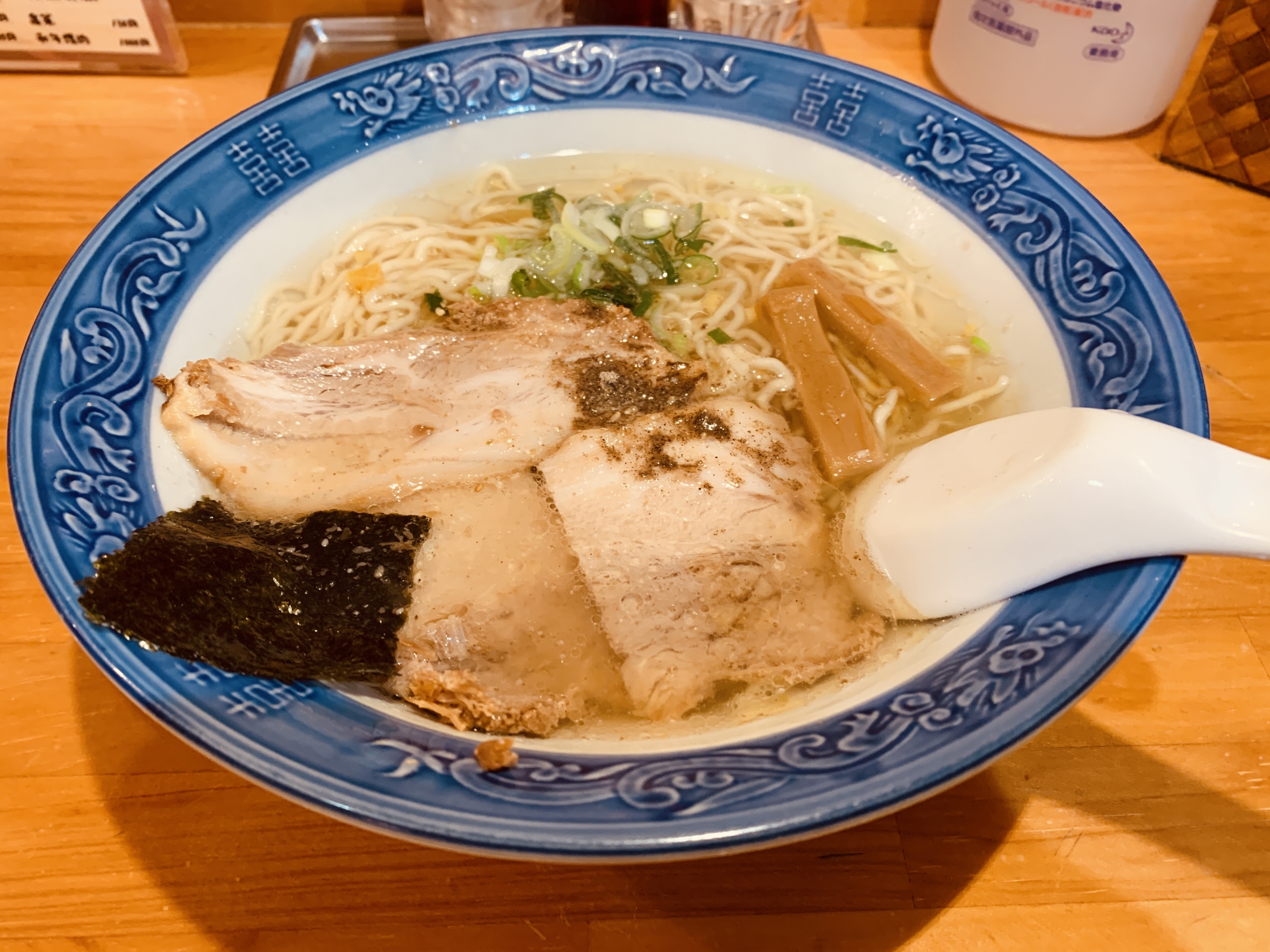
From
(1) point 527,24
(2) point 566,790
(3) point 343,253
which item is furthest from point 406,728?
(1) point 527,24

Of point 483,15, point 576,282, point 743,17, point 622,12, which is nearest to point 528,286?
point 576,282

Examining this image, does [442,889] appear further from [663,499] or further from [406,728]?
[663,499]

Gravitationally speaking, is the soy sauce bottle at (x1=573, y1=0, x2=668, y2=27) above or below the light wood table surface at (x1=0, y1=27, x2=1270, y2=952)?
above

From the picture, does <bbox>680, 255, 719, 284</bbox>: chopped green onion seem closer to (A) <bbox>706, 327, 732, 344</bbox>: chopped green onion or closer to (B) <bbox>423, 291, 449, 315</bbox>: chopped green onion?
(A) <bbox>706, 327, 732, 344</bbox>: chopped green onion

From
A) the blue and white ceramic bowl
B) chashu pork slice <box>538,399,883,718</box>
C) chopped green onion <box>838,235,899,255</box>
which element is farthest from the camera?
chopped green onion <box>838,235,899,255</box>

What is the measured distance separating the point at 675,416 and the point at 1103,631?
3.15 feet

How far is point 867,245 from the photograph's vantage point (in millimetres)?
2277

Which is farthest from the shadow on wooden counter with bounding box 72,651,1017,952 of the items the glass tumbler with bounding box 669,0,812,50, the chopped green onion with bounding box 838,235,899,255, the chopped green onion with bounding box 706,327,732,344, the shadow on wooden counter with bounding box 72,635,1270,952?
the glass tumbler with bounding box 669,0,812,50

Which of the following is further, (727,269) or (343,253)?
(727,269)

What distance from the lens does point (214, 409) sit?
63.4 inches

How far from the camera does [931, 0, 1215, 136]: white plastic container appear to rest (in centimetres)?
234

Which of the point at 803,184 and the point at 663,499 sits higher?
the point at 803,184

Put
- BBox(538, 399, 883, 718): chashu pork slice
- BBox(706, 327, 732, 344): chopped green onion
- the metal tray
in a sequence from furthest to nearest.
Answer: the metal tray < BBox(706, 327, 732, 344): chopped green onion < BBox(538, 399, 883, 718): chashu pork slice

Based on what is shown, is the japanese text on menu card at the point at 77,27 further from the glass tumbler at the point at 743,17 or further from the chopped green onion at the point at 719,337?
the chopped green onion at the point at 719,337
